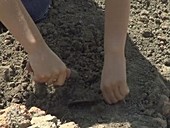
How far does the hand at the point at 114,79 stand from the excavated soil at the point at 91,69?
0.04 m

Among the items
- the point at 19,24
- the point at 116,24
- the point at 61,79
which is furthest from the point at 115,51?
the point at 19,24

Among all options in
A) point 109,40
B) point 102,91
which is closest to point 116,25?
point 109,40

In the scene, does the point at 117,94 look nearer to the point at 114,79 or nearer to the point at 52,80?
the point at 114,79

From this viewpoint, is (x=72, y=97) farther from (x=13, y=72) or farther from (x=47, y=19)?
(x=47, y=19)

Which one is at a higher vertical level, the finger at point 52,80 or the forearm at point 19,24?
the forearm at point 19,24

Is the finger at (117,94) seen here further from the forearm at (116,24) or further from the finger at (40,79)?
the finger at (40,79)

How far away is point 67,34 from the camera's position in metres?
2.29

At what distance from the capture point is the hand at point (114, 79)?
204cm

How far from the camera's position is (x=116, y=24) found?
6.78 feet

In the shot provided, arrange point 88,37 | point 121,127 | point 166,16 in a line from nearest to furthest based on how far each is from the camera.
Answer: point 121,127, point 88,37, point 166,16

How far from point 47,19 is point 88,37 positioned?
0.61ft

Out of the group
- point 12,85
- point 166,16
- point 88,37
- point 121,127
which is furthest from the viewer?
point 166,16

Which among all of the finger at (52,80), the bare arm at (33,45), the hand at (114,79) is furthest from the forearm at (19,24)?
the hand at (114,79)

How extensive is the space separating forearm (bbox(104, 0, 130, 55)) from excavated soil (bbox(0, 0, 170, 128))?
0.15 meters
